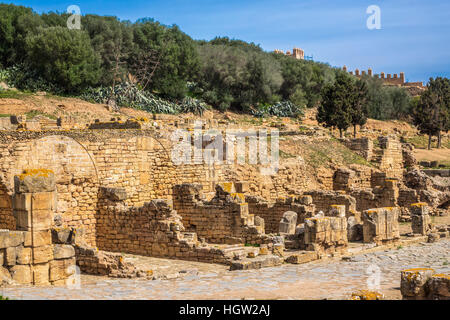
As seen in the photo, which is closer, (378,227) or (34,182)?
(34,182)

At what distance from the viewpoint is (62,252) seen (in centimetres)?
1063

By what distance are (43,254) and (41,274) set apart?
0.35 meters

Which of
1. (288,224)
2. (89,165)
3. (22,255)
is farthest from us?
(288,224)

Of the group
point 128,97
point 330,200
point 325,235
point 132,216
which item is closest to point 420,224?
point 330,200

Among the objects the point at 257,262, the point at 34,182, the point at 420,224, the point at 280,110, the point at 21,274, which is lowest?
the point at 420,224

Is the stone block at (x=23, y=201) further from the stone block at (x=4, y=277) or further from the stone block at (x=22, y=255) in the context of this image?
Answer: the stone block at (x=4, y=277)

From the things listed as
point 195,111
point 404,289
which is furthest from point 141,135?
point 195,111

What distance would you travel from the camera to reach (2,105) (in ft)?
102

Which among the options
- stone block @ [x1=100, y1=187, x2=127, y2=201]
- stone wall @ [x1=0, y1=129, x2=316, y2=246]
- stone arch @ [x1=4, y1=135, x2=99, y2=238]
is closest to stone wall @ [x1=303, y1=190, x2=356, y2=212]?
stone wall @ [x1=0, y1=129, x2=316, y2=246]

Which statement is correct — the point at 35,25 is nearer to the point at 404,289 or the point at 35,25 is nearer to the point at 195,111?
the point at 195,111

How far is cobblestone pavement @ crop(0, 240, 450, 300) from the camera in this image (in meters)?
8.73

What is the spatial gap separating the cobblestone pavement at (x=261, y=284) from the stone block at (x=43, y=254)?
2.85 ft

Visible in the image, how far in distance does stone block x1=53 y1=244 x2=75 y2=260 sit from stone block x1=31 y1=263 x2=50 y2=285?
0.26 metres
